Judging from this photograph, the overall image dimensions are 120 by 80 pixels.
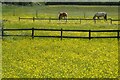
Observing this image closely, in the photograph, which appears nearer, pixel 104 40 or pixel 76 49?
pixel 76 49

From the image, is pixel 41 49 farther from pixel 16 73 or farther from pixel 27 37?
pixel 16 73

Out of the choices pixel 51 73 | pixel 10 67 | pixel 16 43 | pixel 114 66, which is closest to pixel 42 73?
pixel 51 73

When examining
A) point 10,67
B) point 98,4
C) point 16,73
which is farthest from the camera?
point 98,4

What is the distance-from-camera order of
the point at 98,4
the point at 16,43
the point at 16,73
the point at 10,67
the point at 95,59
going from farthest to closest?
the point at 98,4 < the point at 16,43 < the point at 95,59 < the point at 10,67 < the point at 16,73

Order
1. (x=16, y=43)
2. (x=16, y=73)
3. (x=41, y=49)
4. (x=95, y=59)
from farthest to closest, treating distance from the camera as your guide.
Result: (x=16, y=43), (x=41, y=49), (x=95, y=59), (x=16, y=73)

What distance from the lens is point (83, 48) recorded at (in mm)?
28672

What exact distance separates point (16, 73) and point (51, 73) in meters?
1.74

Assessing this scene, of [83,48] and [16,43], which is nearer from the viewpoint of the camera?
[83,48]

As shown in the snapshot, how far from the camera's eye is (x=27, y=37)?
3478 cm

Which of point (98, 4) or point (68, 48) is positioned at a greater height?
point (98, 4)

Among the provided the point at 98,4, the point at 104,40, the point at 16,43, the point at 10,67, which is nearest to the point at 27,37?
the point at 16,43

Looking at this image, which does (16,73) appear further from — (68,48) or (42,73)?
(68,48)

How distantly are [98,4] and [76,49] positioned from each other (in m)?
160

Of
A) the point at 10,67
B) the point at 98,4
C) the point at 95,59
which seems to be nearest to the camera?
the point at 10,67
